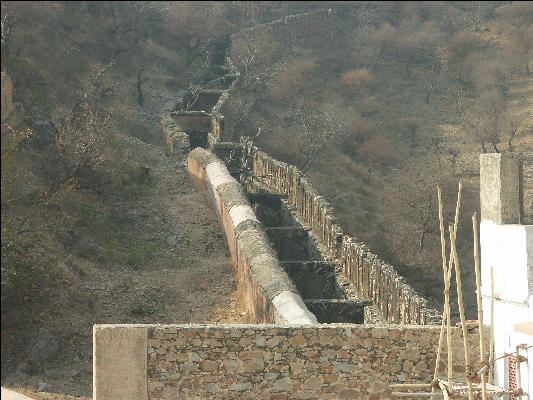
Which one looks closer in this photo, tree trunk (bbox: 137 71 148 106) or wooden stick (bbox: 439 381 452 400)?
wooden stick (bbox: 439 381 452 400)

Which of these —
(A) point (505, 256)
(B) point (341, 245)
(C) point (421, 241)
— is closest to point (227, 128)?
(C) point (421, 241)

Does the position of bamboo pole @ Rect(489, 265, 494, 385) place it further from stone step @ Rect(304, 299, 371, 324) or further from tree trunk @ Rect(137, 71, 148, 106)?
tree trunk @ Rect(137, 71, 148, 106)

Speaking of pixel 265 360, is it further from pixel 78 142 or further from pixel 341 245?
pixel 78 142

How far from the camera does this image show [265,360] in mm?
11086

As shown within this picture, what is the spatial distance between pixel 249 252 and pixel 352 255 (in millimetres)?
2613

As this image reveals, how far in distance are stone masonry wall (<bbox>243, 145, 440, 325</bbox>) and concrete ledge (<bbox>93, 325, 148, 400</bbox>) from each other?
4751 millimetres

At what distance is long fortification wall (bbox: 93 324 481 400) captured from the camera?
36.2 feet

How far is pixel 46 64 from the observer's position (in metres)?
32.3

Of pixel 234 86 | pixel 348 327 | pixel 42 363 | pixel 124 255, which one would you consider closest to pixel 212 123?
pixel 234 86

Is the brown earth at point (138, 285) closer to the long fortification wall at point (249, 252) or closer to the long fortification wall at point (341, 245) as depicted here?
the long fortification wall at point (249, 252)

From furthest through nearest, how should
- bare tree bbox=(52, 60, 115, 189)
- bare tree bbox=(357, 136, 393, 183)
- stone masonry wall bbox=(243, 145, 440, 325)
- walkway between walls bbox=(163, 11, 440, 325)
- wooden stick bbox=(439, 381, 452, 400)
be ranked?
bare tree bbox=(357, 136, 393, 183) < bare tree bbox=(52, 60, 115, 189) < walkway between walls bbox=(163, 11, 440, 325) < stone masonry wall bbox=(243, 145, 440, 325) < wooden stick bbox=(439, 381, 452, 400)

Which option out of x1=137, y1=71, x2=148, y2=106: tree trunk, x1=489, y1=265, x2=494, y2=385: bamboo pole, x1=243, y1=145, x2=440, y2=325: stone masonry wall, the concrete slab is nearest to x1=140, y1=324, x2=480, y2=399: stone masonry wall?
x1=489, y1=265, x2=494, y2=385: bamboo pole

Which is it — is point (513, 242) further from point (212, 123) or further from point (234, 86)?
A: point (234, 86)

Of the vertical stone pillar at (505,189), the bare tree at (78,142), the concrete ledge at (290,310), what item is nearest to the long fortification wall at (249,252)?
the concrete ledge at (290,310)
